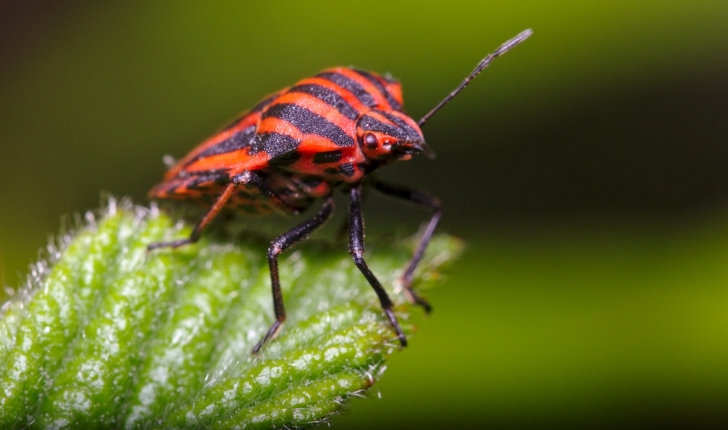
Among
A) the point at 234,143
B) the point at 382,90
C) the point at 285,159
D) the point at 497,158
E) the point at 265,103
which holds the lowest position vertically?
the point at 497,158

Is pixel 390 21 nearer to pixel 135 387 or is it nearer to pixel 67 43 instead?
Answer: pixel 67 43

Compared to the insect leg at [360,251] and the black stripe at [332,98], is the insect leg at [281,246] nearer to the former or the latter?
the insect leg at [360,251]

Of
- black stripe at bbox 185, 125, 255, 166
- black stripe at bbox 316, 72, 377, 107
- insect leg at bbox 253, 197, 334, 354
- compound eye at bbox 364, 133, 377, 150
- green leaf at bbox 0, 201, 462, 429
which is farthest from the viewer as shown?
black stripe at bbox 185, 125, 255, 166

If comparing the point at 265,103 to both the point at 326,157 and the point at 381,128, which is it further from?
the point at 381,128

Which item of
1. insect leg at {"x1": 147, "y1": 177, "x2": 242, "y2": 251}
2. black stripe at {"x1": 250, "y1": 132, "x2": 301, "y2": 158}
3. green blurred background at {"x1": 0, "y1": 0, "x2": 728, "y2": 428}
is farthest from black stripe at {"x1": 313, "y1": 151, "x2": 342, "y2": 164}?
green blurred background at {"x1": 0, "y1": 0, "x2": 728, "y2": 428}

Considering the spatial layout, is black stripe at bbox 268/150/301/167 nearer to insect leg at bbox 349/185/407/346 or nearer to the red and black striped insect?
the red and black striped insect

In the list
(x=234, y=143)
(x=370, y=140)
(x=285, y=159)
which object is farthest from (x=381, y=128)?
(x=234, y=143)

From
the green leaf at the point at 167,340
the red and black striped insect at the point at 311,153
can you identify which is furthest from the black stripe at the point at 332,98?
the green leaf at the point at 167,340
